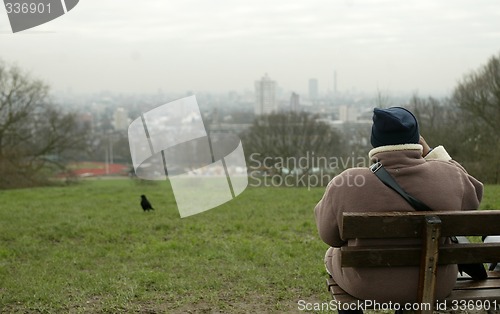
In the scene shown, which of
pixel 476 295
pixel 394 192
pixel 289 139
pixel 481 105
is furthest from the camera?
pixel 289 139

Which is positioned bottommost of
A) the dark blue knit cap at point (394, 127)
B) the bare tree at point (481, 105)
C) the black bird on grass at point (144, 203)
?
the bare tree at point (481, 105)

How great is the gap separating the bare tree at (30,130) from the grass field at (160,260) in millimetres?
20995

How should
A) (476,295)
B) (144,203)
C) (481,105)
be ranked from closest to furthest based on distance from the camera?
(476,295) < (144,203) < (481,105)

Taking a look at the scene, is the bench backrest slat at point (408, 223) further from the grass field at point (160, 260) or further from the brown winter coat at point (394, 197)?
the grass field at point (160, 260)

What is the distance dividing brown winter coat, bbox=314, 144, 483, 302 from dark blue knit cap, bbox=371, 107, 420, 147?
4 centimetres

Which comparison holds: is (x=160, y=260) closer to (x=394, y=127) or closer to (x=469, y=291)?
(x=469, y=291)

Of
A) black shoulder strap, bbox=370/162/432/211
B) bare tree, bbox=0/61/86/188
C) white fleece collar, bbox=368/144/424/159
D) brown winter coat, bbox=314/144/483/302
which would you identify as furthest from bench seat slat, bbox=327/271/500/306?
bare tree, bbox=0/61/86/188

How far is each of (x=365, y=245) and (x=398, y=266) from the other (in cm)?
22

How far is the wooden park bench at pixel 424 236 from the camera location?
3.04 meters

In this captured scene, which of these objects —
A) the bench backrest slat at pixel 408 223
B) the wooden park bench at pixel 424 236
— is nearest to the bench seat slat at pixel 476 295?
the wooden park bench at pixel 424 236

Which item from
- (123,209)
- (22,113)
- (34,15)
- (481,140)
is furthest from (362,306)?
(22,113)

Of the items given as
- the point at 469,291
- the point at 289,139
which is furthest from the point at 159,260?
the point at 289,139

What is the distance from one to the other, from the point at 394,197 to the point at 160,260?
414 centimetres

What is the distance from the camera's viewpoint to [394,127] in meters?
3.18
